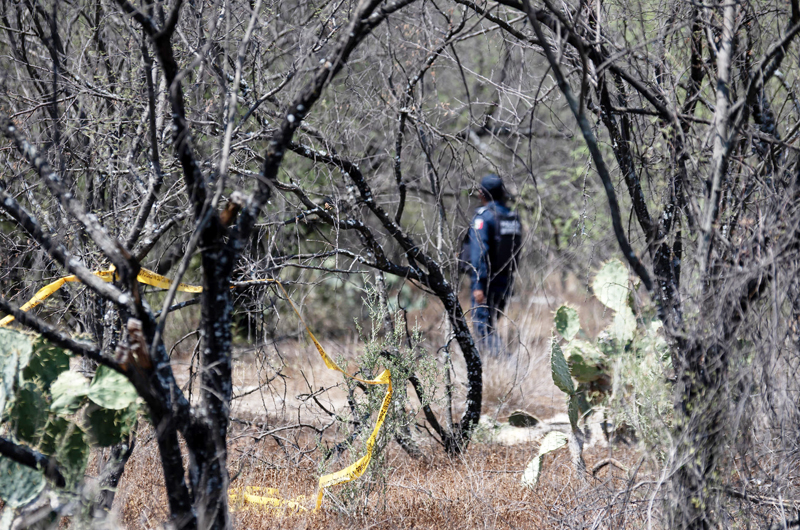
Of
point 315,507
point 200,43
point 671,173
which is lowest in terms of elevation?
point 315,507

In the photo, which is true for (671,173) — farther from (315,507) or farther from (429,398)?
(315,507)

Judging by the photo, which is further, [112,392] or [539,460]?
[539,460]

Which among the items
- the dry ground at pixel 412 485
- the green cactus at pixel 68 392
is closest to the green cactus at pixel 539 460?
the dry ground at pixel 412 485

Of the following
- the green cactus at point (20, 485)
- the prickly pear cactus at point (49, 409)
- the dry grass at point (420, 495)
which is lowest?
the dry grass at point (420, 495)

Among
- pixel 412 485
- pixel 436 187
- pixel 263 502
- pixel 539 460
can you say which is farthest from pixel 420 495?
pixel 436 187

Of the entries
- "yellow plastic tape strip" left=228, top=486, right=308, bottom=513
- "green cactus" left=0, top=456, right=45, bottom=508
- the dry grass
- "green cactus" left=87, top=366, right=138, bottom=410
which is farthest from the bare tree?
"yellow plastic tape strip" left=228, top=486, right=308, bottom=513

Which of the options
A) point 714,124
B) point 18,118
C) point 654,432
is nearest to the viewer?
point 714,124

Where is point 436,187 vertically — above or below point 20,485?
above

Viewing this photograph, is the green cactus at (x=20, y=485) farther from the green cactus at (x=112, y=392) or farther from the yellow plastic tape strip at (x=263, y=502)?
the yellow plastic tape strip at (x=263, y=502)

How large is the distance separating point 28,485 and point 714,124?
283cm

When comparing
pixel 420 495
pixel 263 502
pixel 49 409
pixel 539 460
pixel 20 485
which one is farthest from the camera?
pixel 539 460

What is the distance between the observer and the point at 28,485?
92.9 inches

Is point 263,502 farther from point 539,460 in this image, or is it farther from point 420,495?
point 539,460

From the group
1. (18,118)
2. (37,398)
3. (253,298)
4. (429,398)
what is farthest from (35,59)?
(429,398)
